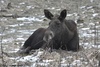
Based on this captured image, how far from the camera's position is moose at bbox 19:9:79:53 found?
9867 millimetres

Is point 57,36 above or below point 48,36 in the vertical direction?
below

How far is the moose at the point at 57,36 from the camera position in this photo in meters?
9.87

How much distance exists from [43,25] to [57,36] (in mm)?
6602

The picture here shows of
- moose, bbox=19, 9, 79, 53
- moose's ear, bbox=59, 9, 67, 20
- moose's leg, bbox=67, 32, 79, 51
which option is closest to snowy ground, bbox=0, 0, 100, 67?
moose's leg, bbox=67, 32, 79, 51

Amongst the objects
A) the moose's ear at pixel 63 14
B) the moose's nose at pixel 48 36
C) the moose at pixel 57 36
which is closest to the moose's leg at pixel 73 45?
the moose at pixel 57 36

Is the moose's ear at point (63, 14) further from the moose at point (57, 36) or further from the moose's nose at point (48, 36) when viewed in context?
the moose's nose at point (48, 36)

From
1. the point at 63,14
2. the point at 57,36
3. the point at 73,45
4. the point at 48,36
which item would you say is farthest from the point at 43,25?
the point at 48,36

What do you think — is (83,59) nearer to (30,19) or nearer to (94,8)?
(30,19)

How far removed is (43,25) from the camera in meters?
16.6

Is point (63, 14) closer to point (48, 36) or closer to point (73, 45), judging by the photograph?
point (73, 45)

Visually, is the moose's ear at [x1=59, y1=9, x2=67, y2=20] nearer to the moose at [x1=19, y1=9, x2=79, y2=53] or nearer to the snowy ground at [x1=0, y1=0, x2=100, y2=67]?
the moose at [x1=19, y1=9, x2=79, y2=53]

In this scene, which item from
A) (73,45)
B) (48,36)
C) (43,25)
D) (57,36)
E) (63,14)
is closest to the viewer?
(48,36)

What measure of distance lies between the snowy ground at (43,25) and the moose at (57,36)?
0.32m

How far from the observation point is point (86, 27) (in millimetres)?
15125
